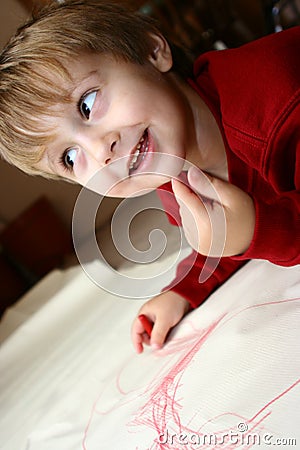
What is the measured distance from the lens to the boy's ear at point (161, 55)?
588 mm

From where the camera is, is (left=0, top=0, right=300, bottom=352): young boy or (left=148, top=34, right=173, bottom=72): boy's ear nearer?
(left=0, top=0, right=300, bottom=352): young boy

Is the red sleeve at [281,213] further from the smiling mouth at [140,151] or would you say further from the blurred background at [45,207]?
the blurred background at [45,207]

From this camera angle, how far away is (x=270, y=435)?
282mm

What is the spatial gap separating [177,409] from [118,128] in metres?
0.28

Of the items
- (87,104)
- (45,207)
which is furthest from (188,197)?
(45,207)

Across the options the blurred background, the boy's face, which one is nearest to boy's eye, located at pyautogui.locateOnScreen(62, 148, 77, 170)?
the boy's face

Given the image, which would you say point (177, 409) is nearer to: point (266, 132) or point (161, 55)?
point (266, 132)

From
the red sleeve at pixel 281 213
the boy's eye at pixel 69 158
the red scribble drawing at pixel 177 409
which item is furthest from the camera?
the boy's eye at pixel 69 158

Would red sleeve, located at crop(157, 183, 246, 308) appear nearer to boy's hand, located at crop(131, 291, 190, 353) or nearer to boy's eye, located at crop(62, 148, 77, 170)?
boy's hand, located at crop(131, 291, 190, 353)

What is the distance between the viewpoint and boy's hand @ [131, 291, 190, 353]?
0.53 m

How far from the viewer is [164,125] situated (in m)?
0.51

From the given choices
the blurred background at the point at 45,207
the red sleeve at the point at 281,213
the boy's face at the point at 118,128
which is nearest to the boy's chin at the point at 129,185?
the boy's face at the point at 118,128

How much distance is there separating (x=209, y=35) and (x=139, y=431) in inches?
53.4

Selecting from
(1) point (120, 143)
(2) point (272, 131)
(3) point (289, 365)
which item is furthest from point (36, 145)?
(3) point (289, 365)
